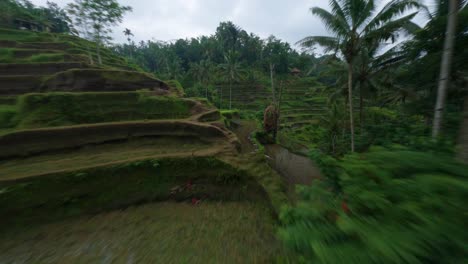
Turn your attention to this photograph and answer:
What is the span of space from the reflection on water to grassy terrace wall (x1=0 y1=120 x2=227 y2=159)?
4.06 metres

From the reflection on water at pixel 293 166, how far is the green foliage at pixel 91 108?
7280 millimetres

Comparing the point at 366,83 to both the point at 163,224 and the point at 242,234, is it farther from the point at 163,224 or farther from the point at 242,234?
the point at 163,224

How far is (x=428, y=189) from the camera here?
4.44 ft

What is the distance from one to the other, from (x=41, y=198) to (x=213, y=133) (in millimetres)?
7146

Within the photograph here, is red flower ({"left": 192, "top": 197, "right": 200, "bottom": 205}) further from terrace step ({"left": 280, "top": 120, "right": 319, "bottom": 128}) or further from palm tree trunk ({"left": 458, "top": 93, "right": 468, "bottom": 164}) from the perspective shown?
terrace step ({"left": 280, "top": 120, "right": 319, "bottom": 128})

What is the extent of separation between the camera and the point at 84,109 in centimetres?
1015

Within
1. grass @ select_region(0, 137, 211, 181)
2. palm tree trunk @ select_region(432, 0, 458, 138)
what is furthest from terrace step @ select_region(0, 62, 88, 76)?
palm tree trunk @ select_region(432, 0, 458, 138)

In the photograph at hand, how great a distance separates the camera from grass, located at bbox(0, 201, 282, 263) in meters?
4.55

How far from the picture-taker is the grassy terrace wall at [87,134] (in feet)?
24.7

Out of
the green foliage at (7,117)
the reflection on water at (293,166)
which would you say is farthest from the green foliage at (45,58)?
the reflection on water at (293,166)

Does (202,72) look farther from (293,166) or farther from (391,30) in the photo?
(391,30)

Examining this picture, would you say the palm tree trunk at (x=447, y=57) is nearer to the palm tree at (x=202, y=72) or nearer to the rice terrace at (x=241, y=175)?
the rice terrace at (x=241, y=175)

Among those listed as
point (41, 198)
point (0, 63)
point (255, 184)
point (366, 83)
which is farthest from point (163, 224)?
point (0, 63)

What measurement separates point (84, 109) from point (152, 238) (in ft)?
30.7
